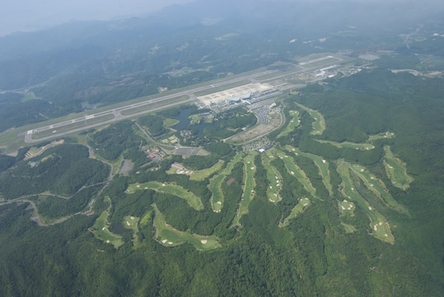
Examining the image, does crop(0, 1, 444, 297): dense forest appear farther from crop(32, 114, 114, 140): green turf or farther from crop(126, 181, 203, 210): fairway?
crop(32, 114, 114, 140): green turf

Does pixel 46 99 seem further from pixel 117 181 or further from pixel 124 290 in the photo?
pixel 124 290

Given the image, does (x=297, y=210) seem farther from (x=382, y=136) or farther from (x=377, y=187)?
(x=382, y=136)

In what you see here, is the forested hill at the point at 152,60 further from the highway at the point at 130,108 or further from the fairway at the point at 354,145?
the fairway at the point at 354,145

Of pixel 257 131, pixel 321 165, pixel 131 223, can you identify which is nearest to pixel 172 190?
pixel 131 223

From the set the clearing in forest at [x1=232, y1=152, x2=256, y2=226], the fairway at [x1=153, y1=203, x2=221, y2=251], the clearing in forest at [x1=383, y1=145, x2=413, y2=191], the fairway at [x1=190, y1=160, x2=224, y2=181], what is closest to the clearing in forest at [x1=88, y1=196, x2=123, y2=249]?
the fairway at [x1=153, y1=203, x2=221, y2=251]

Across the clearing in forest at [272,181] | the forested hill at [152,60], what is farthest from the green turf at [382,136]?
the forested hill at [152,60]

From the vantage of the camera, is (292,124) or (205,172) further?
(292,124)

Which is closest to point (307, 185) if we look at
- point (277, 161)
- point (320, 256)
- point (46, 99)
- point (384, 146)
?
point (277, 161)
